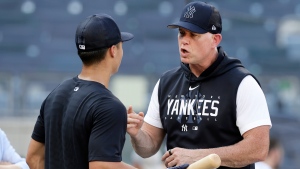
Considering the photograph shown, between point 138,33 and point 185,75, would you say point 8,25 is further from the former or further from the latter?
point 185,75

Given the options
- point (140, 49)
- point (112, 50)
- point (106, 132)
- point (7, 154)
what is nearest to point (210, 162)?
point (106, 132)

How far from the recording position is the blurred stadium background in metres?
9.86

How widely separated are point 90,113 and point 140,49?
8116 mm

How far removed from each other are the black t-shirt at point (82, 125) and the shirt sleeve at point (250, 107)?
691mm

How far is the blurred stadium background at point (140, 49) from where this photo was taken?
32.3 feet

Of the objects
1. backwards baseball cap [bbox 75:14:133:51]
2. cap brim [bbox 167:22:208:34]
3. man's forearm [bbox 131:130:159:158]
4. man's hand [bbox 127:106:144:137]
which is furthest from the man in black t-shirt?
man's forearm [bbox 131:130:159:158]

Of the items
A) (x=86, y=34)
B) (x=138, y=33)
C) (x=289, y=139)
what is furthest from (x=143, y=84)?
(x=86, y=34)

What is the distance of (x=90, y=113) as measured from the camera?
2602mm

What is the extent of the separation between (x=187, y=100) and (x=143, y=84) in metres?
6.58

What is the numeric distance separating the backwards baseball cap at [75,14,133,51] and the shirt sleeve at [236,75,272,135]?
0.70 m

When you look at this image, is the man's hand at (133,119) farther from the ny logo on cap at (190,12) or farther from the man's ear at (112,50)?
the ny logo on cap at (190,12)

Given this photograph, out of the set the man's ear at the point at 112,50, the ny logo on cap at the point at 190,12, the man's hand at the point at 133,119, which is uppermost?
the ny logo on cap at the point at 190,12

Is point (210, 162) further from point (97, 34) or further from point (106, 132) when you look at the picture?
point (97, 34)

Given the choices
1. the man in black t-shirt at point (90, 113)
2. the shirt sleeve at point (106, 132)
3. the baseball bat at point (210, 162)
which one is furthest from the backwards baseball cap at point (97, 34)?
the baseball bat at point (210, 162)
